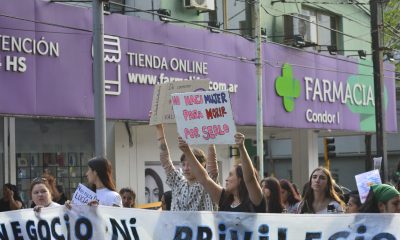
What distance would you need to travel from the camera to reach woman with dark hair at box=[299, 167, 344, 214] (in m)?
7.70

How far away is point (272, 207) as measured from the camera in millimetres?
7285

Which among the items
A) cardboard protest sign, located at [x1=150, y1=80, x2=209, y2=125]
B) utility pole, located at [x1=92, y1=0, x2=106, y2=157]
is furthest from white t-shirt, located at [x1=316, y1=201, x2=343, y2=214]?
utility pole, located at [x1=92, y1=0, x2=106, y2=157]

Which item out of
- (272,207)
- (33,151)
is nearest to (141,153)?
(33,151)

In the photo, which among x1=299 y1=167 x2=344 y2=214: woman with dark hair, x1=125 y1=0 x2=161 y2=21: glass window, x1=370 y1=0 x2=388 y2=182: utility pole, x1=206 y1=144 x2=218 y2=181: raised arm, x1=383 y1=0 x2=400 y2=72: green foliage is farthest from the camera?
x1=383 y1=0 x2=400 y2=72: green foliage

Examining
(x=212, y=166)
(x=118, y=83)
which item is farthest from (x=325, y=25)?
(x=212, y=166)

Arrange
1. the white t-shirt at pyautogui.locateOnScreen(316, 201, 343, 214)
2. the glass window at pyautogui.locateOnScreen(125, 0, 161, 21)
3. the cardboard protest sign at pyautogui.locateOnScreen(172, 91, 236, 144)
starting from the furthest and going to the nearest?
the glass window at pyautogui.locateOnScreen(125, 0, 161, 21), the white t-shirt at pyautogui.locateOnScreen(316, 201, 343, 214), the cardboard protest sign at pyautogui.locateOnScreen(172, 91, 236, 144)

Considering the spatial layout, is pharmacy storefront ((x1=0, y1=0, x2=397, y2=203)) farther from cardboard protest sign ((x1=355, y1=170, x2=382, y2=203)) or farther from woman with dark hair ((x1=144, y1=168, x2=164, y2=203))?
cardboard protest sign ((x1=355, y1=170, x2=382, y2=203))

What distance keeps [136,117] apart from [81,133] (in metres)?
1.43

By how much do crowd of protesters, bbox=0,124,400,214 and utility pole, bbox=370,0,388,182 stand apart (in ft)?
37.7

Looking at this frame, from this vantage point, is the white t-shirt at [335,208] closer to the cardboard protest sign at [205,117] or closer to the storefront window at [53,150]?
the cardboard protest sign at [205,117]

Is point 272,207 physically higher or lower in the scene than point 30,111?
lower

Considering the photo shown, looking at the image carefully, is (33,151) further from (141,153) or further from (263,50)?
(263,50)

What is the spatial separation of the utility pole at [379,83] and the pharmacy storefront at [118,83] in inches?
59.5

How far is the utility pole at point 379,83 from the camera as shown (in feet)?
62.2
